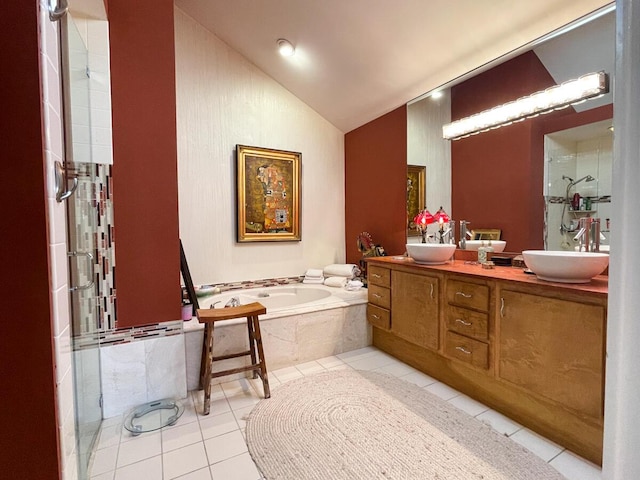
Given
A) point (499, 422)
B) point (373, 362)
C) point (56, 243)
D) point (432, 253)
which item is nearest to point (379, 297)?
point (373, 362)

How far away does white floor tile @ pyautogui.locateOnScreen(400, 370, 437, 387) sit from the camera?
2184 millimetres

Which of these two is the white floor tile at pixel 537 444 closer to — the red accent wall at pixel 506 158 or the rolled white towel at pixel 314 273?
the red accent wall at pixel 506 158

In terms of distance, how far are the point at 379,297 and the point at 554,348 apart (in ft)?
4.28

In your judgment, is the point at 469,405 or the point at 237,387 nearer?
the point at 469,405

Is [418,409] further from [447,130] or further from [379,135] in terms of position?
[379,135]

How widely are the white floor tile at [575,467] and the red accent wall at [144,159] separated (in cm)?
219

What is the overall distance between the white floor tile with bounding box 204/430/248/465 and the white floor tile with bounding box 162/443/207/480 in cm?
3

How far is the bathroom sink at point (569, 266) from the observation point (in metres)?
1.44

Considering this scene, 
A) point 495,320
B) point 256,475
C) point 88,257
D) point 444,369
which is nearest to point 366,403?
point 444,369

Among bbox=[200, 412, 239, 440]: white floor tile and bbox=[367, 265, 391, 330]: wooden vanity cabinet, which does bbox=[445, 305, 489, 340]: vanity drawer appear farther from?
bbox=[200, 412, 239, 440]: white floor tile

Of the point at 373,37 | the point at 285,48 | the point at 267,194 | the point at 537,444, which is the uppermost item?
the point at 285,48

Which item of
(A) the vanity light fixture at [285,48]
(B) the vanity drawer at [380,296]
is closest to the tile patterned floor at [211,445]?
(B) the vanity drawer at [380,296]

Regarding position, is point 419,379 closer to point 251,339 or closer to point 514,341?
point 514,341

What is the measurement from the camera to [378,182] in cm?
322
